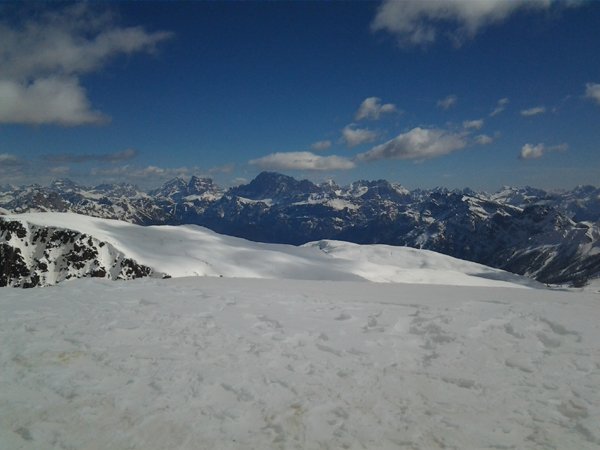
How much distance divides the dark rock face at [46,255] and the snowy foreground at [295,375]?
265ft

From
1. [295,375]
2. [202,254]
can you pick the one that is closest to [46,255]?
[202,254]

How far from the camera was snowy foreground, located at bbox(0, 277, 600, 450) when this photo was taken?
21.1ft

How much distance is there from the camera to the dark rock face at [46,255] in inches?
3568

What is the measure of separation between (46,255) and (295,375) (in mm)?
107289

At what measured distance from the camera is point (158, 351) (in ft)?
31.6

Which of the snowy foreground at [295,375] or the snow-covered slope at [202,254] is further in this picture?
the snow-covered slope at [202,254]

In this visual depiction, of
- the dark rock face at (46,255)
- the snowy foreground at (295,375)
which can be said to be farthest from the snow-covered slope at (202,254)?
the snowy foreground at (295,375)

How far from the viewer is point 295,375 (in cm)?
850

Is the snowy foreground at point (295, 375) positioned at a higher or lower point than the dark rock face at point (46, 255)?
higher

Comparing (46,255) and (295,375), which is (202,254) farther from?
(295,375)

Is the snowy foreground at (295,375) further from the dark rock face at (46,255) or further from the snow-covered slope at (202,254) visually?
the dark rock face at (46,255)

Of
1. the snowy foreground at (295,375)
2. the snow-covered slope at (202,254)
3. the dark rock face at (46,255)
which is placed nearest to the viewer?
the snowy foreground at (295,375)

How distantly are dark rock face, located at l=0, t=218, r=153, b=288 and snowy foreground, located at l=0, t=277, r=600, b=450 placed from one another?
80643 mm

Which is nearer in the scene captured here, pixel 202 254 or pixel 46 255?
pixel 202 254
